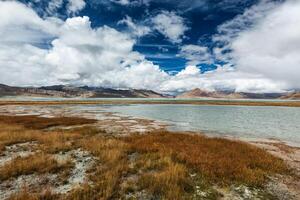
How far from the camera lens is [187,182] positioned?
9.52 metres

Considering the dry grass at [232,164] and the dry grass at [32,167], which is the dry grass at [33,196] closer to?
the dry grass at [32,167]

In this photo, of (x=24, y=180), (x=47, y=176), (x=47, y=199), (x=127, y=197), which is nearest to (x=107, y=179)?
(x=127, y=197)

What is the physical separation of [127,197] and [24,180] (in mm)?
5413

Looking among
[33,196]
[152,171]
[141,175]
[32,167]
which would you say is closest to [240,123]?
[152,171]

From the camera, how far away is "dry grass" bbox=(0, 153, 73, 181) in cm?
1005

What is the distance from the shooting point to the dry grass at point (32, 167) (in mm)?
10050

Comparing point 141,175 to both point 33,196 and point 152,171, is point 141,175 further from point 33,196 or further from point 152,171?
point 33,196

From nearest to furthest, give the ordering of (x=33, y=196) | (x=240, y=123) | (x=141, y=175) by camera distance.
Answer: (x=33, y=196), (x=141, y=175), (x=240, y=123)

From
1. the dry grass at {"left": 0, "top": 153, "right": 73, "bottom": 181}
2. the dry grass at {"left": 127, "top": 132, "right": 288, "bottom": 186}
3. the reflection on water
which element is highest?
the dry grass at {"left": 0, "top": 153, "right": 73, "bottom": 181}

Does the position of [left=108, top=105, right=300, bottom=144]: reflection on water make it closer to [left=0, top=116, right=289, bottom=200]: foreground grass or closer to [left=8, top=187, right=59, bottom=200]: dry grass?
[left=0, top=116, right=289, bottom=200]: foreground grass

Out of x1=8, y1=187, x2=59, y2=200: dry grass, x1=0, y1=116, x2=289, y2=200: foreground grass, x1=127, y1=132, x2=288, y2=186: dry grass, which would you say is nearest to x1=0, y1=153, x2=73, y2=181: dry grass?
x1=0, y1=116, x2=289, y2=200: foreground grass

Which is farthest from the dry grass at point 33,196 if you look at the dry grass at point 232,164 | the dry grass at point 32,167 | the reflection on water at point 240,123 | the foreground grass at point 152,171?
the reflection on water at point 240,123

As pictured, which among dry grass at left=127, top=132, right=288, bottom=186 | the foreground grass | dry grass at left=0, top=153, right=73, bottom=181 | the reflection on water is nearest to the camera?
the foreground grass

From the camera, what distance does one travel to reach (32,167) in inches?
428
